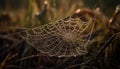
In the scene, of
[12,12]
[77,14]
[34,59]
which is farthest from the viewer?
[12,12]

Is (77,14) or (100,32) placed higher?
(77,14)

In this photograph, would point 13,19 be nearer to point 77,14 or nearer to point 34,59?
point 77,14

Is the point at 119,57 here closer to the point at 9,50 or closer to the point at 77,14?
the point at 77,14

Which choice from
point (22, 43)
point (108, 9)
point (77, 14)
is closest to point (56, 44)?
point (22, 43)

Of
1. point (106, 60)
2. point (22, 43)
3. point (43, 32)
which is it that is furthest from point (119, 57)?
point (22, 43)

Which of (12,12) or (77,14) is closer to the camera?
(77,14)

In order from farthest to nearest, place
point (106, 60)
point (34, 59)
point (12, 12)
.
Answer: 1. point (12, 12)
2. point (34, 59)
3. point (106, 60)

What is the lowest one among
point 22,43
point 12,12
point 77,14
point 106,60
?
point 106,60
